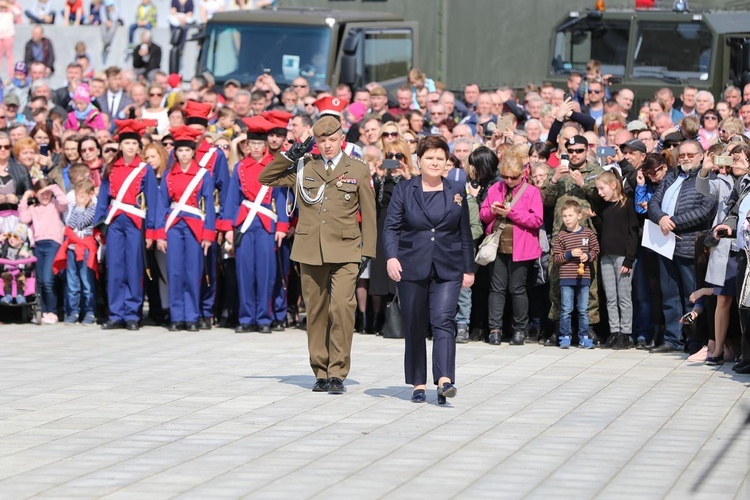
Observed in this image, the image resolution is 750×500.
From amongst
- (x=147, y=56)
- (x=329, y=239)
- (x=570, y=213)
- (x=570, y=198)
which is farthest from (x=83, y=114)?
(x=329, y=239)

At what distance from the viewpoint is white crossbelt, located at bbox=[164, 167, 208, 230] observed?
46.2 ft

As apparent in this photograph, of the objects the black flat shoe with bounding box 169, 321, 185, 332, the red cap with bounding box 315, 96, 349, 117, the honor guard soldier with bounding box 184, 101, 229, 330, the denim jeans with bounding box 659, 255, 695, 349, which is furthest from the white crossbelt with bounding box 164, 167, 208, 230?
the denim jeans with bounding box 659, 255, 695, 349

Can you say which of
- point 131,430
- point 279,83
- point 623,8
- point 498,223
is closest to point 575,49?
point 623,8

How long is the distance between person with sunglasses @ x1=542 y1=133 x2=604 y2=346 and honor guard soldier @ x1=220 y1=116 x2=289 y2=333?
2.47 meters

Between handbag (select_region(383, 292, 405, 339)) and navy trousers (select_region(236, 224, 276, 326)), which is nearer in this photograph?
handbag (select_region(383, 292, 405, 339))

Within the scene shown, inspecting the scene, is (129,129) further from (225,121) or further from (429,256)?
(429,256)

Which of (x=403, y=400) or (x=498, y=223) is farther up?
(x=498, y=223)

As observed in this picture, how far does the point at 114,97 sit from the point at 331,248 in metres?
10.4

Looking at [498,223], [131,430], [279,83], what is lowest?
[131,430]

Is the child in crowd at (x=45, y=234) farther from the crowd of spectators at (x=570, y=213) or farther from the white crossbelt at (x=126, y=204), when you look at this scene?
the white crossbelt at (x=126, y=204)

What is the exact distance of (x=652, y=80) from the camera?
2031 centimetres

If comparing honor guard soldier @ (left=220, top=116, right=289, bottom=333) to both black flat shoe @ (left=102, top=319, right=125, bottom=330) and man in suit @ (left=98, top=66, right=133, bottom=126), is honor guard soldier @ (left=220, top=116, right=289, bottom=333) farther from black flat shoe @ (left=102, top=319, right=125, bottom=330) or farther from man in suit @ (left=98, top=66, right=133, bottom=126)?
man in suit @ (left=98, top=66, right=133, bottom=126)

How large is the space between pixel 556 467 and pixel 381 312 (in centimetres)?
614

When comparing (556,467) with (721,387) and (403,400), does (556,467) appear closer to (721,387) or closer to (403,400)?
(403,400)
